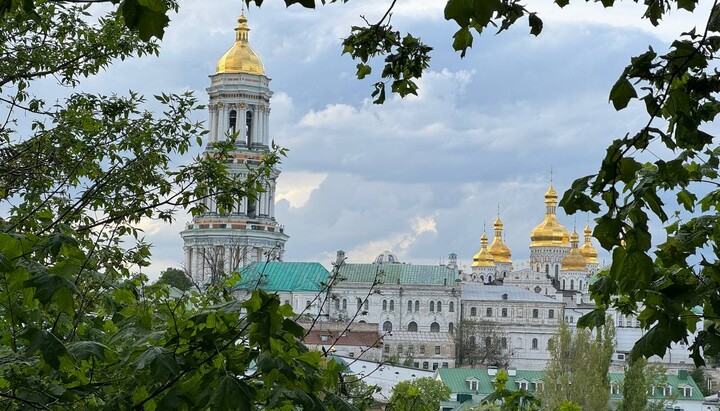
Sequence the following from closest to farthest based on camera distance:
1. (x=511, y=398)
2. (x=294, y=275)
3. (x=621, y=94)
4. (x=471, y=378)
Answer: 1. (x=621, y=94)
2. (x=511, y=398)
3. (x=471, y=378)
4. (x=294, y=275)

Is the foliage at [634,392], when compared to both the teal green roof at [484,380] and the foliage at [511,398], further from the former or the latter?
the foliage at [511,398]

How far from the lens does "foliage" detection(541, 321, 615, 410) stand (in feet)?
119

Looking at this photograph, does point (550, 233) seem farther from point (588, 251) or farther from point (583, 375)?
point (583, 375)

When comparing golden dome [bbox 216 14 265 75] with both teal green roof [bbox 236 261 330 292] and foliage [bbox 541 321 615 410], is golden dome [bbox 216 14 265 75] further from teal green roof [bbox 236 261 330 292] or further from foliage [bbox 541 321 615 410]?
foliage [bbox 541 321 615 410]

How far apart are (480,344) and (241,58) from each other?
25.4 m

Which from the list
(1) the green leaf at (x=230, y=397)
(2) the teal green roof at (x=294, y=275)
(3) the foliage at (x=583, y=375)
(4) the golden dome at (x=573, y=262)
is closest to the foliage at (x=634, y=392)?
(3) the foliage at (x=583, y=375)

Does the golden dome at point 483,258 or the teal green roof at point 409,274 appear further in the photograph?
the golden dome at point 483,258

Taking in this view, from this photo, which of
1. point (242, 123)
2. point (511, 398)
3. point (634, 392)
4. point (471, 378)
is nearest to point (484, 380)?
point (471, 378)

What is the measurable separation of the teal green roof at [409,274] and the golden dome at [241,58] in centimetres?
1527

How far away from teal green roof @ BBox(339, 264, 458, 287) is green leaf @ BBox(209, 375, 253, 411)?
78717 millimetres

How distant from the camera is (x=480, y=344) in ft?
268

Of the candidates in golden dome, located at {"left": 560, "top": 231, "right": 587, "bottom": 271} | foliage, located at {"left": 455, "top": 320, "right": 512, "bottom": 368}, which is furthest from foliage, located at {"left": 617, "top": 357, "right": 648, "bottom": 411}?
golden dome, located at {"left": 560, "top": 231, "right": 587, "bottom": 271}

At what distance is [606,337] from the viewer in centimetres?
3900

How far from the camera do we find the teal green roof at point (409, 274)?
272 ft
